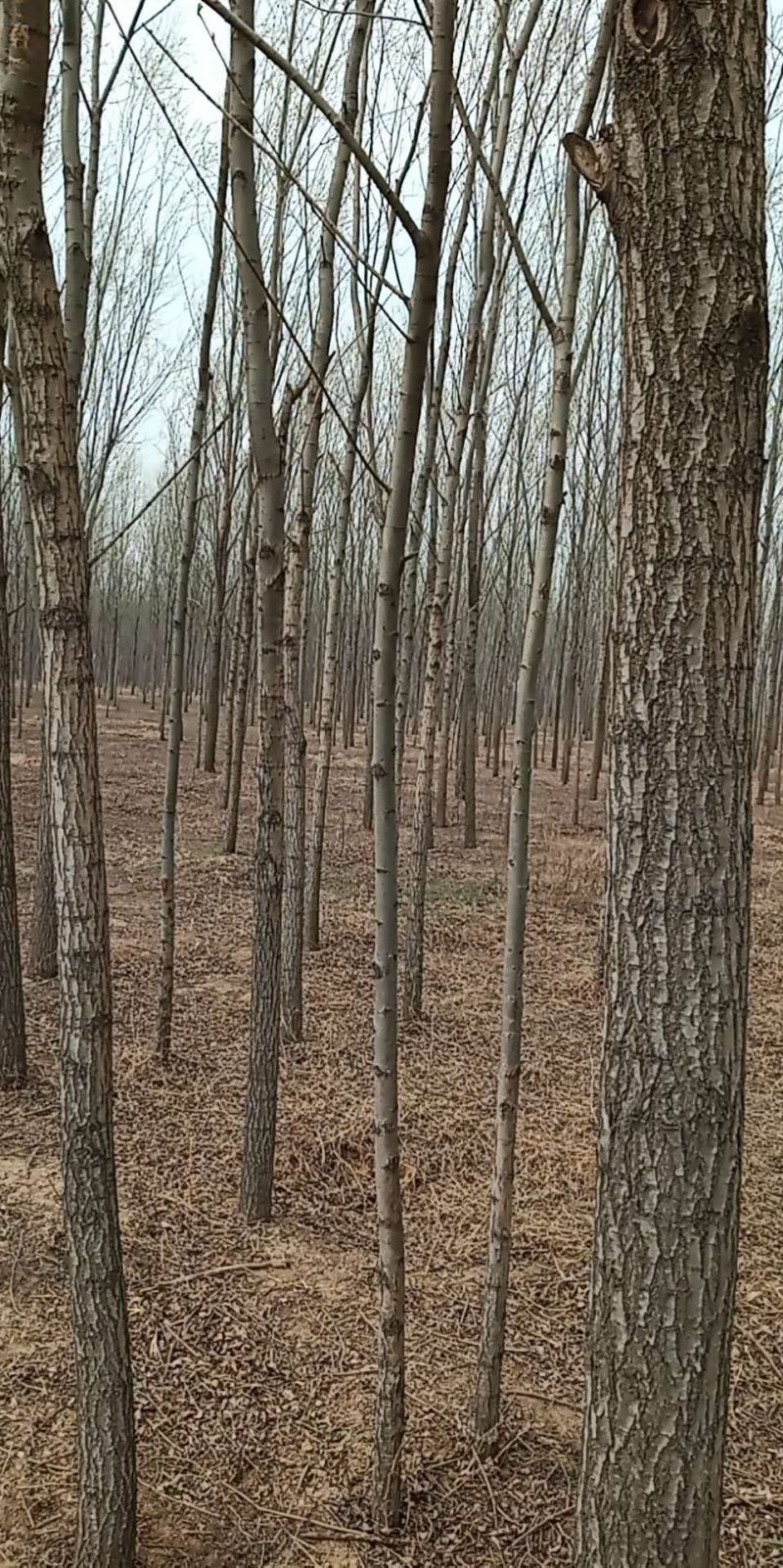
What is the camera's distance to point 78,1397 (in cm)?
172

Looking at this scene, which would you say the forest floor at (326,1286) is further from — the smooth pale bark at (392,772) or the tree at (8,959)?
the smooth pale bark at (392,772)

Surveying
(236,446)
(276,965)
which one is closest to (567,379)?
(276,965)

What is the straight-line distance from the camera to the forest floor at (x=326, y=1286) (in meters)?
1.89

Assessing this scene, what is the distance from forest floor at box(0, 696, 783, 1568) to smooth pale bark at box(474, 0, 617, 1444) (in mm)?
247

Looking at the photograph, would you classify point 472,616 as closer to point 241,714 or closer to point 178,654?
point 241,714

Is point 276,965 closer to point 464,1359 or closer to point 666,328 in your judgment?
point 464,1359

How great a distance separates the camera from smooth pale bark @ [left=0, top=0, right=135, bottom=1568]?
1.54 metres

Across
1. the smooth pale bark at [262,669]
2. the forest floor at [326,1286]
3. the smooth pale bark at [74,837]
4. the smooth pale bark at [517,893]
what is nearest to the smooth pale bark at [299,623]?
the forest floor at [326,1286]

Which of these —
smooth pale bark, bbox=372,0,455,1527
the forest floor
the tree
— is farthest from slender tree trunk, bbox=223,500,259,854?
smooth pale bark, bbox=372,0,455,1527

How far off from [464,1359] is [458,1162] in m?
0.97

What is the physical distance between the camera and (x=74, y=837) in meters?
1.65

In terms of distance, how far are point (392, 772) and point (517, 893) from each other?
0.48 meters

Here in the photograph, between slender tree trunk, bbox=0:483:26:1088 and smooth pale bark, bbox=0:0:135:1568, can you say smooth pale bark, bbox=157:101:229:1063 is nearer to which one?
slender tree trunk, bbox=0:483:26:1088

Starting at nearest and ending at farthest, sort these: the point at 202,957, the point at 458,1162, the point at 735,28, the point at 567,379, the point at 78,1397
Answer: the point at 735,28 < the point at 78,1397 < the point at 567,379 < the point at 458,1162 < the point at 202,957
